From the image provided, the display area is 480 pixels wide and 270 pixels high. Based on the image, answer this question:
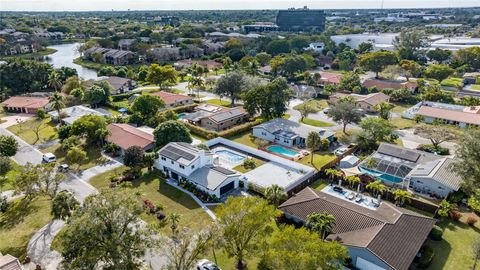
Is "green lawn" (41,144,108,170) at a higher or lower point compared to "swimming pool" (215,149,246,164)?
higher

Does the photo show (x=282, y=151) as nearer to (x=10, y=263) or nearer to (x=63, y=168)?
(x=63, y=168)

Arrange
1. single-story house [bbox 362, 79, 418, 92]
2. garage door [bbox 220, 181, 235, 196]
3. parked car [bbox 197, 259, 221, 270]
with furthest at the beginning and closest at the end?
1. single-story house [bbox 362, 79, 418, 92]
2. garage door [bbox 220, 181, 235, 196]
3. parked car [bbox 197, 259, 221, 270]

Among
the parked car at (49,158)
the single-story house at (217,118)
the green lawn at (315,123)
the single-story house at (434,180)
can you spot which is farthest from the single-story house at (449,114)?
the parked car at (49,158)

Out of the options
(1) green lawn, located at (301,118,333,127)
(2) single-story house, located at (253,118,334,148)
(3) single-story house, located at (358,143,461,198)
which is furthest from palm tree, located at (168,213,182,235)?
(1) green lawn, located at (301,118,333,127)

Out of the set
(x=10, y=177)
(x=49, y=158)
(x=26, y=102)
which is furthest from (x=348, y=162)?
(x=26, y=102)

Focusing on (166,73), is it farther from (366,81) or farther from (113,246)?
(113,246)

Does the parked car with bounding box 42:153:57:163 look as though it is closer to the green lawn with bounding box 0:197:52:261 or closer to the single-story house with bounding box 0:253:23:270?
the green lawn with bounding box 0:197:52:261

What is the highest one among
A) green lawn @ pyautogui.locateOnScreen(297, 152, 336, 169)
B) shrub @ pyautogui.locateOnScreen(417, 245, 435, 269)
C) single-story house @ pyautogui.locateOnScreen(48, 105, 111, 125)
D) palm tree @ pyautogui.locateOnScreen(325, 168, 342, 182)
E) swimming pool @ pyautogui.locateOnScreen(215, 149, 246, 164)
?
single-story house @ pyautogui.locateOnScreen(48, 105, 111, 125)
